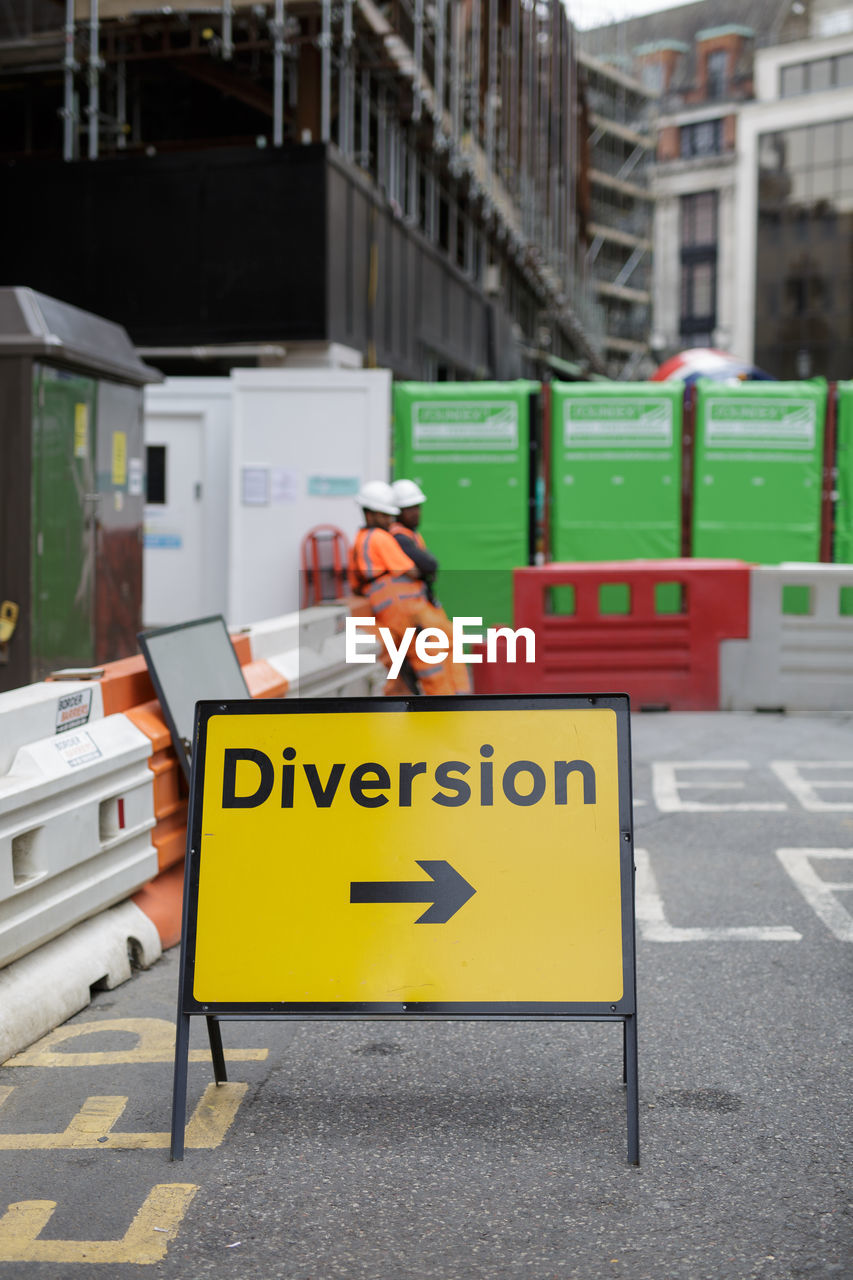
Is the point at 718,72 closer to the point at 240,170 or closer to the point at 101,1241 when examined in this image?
the point at 240,170

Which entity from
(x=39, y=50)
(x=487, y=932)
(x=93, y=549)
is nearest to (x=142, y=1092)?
(x=487, y=932)

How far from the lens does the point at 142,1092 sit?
4102mm

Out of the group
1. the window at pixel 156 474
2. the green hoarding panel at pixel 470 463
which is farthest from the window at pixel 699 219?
the window at pixel 156 474

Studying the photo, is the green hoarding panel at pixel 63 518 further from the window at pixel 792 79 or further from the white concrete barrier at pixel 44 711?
the window at pixel 792 79

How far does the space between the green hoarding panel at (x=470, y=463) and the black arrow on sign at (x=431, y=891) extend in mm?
10673

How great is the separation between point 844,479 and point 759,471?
3.06 feet

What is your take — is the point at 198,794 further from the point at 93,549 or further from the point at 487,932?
the point at 93,549

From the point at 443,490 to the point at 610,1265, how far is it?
39.4 ft

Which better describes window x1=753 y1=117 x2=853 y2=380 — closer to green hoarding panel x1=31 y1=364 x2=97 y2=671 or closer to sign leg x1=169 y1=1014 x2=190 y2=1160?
green hoarding panel x1=31 y1=364 x2=97 y2=671

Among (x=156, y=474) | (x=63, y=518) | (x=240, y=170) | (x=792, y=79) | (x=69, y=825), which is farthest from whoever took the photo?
(x=792, y=79)

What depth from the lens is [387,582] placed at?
26.9 feet

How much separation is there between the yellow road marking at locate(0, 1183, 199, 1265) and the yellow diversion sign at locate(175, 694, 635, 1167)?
0.50m

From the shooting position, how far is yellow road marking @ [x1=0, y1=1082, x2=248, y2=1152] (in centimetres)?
372

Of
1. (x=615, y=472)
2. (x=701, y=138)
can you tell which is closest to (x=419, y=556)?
(x=615, y=472)
